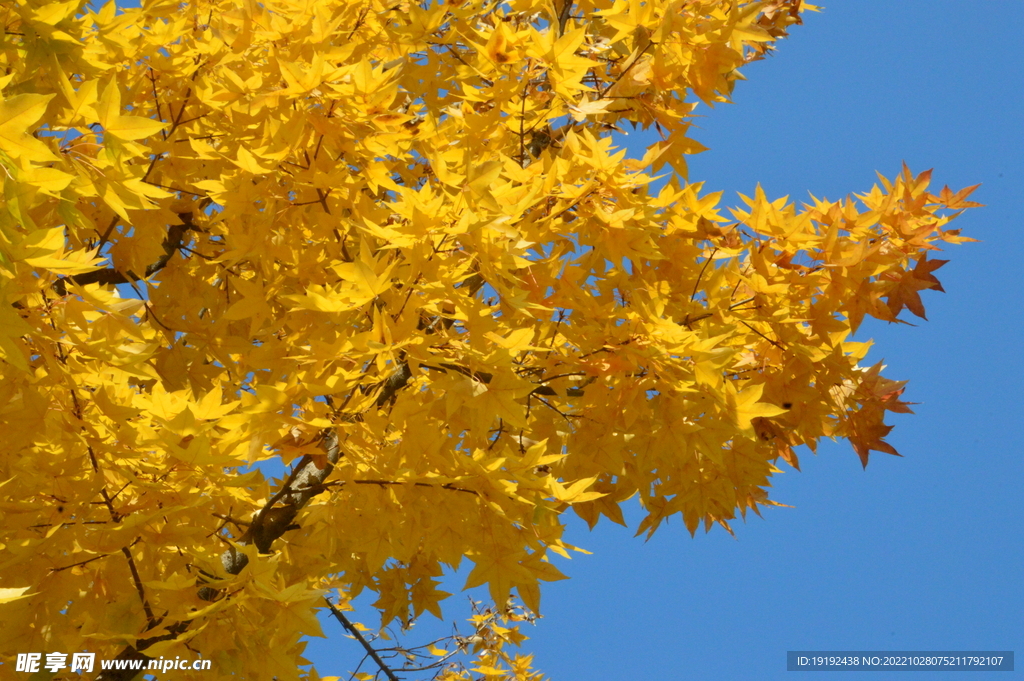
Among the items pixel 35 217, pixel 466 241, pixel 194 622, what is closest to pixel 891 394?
pixel 466 241

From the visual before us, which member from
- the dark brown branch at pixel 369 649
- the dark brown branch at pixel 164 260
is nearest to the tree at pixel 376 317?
the dark brown branch at pixel 164 260

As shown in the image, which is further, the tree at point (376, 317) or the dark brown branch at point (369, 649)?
the dark brown branch at point (369, 649)

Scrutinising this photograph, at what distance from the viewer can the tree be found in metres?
2.12

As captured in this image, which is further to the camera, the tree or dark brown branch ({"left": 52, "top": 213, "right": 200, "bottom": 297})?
dark brown branch ({"left": 52, "top": 213, "right": 200, "bottom": 297})

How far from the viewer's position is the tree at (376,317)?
6.96 feet

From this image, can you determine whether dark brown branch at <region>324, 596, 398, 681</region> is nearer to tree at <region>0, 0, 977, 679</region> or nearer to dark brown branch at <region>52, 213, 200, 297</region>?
tree at <region>0, 0, 977, 679</region>

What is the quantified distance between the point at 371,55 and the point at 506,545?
1.85 m

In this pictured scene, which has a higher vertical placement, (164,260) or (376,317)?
(164,260)

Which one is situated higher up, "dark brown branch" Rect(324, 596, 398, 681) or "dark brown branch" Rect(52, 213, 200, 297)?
"dark brown branch" Rect(52, 213, 200, 297)

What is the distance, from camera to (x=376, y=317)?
2.01 m

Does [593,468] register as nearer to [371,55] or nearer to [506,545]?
[506,545]

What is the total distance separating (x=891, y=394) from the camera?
3064mm

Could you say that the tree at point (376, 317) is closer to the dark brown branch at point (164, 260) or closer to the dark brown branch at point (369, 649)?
the dark brown branch at point (164, 260)

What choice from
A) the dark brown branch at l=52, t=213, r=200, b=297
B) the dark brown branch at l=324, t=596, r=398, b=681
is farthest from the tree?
the dark brown branch at l=324, t=596, r=398, b=681
